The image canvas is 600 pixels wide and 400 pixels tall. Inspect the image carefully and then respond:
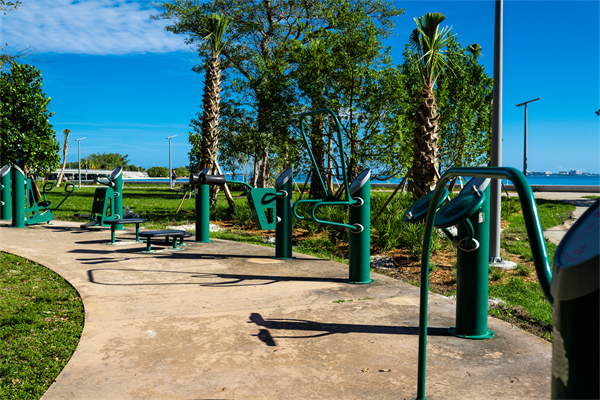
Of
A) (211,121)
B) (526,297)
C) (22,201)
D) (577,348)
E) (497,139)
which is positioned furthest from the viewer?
(211,121)

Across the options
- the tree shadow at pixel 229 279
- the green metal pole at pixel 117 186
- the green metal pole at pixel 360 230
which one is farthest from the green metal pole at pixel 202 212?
the green metal pole at pixel 360 230

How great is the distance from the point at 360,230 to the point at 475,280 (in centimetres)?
197

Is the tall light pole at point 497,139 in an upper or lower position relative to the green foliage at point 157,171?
lower

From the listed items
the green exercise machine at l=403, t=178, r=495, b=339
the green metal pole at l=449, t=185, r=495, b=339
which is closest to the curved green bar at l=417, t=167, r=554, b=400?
the green exercise machine at l=403, t=178, r=495, b=339

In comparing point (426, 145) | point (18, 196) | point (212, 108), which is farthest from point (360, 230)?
point (212, 108)

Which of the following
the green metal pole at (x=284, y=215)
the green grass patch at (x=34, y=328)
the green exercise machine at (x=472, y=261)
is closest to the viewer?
the green grass patch at (x=34, y=328)

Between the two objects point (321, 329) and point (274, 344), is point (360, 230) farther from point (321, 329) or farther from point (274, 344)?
point (274, 344)

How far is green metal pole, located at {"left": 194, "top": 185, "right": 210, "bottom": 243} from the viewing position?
892 cm

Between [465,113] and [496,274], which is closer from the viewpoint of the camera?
[496,274]

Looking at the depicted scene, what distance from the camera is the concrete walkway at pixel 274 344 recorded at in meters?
2.80

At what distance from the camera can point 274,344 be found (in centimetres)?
352

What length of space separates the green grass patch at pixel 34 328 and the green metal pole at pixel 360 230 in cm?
305

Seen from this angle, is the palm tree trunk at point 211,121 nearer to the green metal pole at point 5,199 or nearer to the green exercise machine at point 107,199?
the green exercise machine at point 107,199

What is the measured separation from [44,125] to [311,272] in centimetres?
1733
